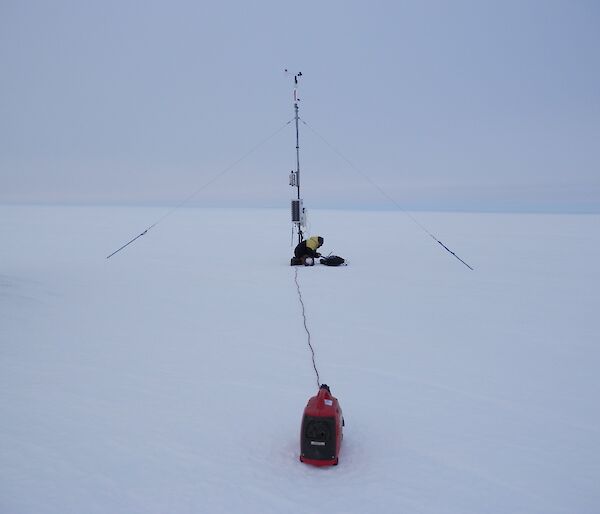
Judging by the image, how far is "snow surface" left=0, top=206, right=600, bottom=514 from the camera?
337 centimetres

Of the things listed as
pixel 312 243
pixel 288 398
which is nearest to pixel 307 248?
pixel 312 243

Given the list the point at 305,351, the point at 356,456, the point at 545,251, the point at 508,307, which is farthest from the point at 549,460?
the point at 545,251

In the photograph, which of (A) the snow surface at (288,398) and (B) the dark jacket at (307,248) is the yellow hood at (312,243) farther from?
(A) the snow surface at (288,398)

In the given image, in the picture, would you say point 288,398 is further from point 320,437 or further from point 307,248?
point 307,248

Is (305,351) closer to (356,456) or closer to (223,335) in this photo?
(223,335)

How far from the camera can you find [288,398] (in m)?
4.91

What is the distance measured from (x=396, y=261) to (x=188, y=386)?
11.7 m

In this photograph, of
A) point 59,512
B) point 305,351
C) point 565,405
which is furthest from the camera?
point 305,351

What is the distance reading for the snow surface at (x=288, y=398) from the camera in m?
3.37

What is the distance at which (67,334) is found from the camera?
6992 mm

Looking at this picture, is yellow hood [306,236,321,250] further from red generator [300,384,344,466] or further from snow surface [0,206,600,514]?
red generator [300,384,344,466]

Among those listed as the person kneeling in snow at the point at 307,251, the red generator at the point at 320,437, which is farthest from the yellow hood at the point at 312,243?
the red generator at the point at 320,437

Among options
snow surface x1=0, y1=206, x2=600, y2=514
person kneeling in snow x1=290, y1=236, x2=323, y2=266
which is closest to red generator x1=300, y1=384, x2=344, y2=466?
snow surface x1=0, y1=206, x2=600, y2=514

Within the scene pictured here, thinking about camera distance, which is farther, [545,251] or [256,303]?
[545,251]
